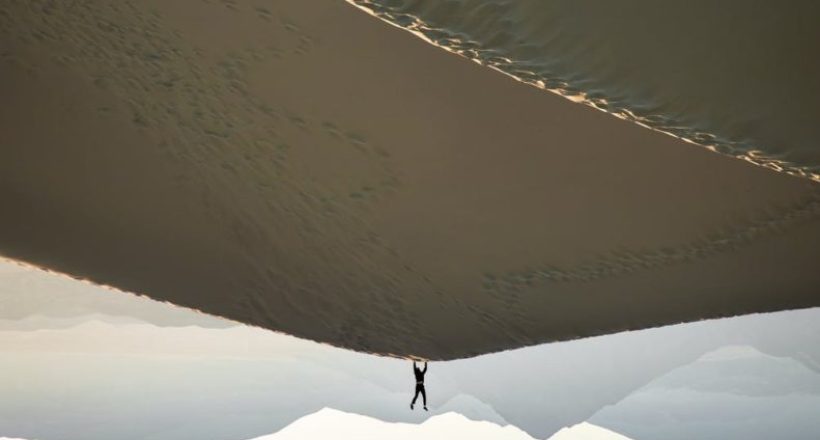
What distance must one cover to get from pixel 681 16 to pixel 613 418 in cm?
331

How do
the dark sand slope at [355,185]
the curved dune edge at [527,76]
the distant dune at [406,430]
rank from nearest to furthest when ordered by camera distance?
the curved dune edge at [527,76]
the dark sand slope at [355,185]
the distant dune at [406,430]

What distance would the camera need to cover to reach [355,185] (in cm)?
124

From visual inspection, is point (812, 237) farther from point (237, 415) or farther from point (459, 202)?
point (237, 415)

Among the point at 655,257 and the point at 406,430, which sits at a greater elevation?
the point at 406,430

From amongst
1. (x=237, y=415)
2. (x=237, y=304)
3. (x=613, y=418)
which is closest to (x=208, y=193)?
(x=237, y=304)

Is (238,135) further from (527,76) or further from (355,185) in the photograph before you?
(527,76)

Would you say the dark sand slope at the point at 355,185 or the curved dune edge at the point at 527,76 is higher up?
the dark sand slope at the point at 355,185

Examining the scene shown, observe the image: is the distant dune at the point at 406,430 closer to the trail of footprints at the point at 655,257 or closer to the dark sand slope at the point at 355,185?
the dark sand slope at the point at 355,185

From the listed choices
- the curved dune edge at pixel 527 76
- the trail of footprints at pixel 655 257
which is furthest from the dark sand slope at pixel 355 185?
the curved dune edge at pixel 527 76

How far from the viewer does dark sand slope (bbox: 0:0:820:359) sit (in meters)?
0.96

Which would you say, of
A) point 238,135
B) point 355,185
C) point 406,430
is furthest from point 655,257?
point 406,430

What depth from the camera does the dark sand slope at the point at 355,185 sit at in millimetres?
964

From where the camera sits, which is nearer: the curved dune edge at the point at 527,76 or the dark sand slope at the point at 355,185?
the curved dune edge at the point at 527,76

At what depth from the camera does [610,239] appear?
1207 millimetres
